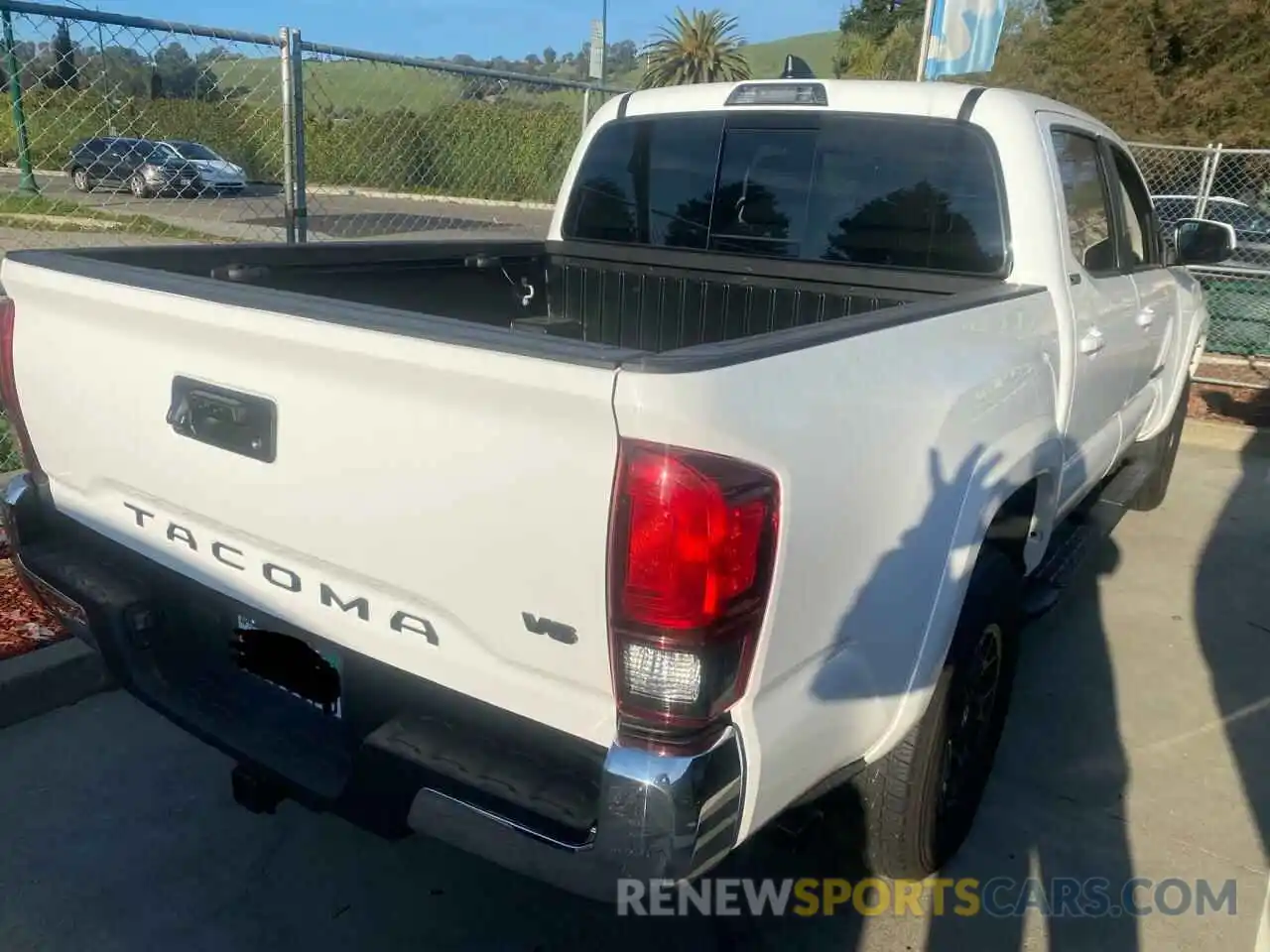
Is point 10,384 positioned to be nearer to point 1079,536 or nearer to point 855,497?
point 855,497

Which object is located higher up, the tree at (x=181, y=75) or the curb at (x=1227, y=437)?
the tree at (x=181, y=75)

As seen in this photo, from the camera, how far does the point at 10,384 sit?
104 inches

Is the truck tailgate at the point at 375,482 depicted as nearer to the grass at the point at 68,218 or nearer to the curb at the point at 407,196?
the grass at the point at 68,218

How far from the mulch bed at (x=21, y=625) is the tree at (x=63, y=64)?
7.82 feet

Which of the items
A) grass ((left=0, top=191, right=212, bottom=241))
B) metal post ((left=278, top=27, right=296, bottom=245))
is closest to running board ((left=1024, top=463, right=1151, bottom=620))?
metal post ((left=278, top=27, right=296, bottom=245))

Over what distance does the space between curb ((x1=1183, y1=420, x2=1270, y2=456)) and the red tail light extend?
7.74 m

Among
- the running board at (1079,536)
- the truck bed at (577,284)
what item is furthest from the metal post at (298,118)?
the running board at (1079,536)

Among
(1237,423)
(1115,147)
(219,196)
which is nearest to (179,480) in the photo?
(1115,147)

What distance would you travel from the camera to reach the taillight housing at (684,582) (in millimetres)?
1614

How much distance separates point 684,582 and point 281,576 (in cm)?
96

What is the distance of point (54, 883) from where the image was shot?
8.81 ft

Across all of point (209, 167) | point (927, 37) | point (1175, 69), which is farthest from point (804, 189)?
point (1175, 69)

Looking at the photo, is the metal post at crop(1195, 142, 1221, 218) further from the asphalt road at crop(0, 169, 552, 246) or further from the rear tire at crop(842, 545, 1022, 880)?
the rear tire at crop(842, 545, 1022, 880)

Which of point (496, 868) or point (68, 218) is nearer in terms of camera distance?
point (496, 868)
